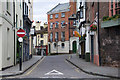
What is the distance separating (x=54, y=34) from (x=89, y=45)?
116ft

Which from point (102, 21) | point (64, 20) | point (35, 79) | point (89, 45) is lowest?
point (35, 79)

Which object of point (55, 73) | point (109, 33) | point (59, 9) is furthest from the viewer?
point (59, 9)

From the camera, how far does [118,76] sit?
11.3m

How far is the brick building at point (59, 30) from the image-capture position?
5766 cm

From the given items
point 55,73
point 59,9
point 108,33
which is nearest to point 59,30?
point 59,9

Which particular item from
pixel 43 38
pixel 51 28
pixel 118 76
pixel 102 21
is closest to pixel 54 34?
pixel 51 28

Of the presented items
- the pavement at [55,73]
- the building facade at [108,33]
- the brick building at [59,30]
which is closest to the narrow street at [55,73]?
the pavement at [55,73]

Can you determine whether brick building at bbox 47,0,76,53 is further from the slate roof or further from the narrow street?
the narrow street

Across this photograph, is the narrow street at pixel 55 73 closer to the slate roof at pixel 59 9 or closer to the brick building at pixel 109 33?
the brick building at pixel 109 33

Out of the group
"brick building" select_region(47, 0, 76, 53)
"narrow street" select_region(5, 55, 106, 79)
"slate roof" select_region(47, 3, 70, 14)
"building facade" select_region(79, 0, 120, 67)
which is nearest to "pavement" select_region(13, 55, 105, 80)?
"narrow street" select_region(5, 55, 106, 79)

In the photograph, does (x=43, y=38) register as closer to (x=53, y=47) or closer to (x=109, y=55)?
(x=53, y=47)

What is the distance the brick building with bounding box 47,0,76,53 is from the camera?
2270 inches

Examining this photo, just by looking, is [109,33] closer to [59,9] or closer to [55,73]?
[55,73]

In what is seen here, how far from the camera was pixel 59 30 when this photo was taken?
59.0 m
